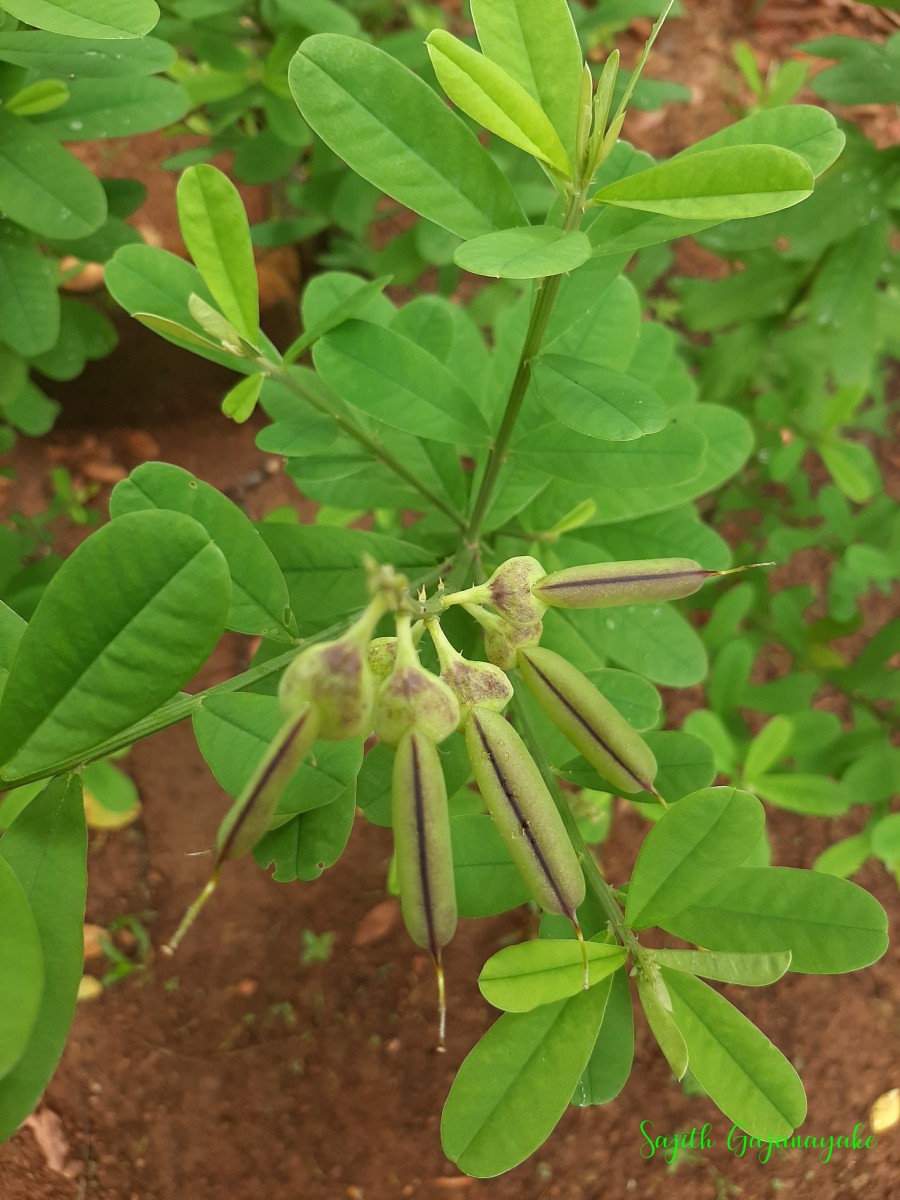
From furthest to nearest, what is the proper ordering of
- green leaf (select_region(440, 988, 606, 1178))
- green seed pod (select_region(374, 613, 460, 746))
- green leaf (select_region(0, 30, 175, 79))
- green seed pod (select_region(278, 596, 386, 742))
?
green leaf (select_region(0, 30, 175, 79)) → green leaf (select_region(440, 988, 606, 1178)) → green seed pod (select_region(374, 613, 460, 746)) → green seed pod (select_region(278, 596, 386, 742))

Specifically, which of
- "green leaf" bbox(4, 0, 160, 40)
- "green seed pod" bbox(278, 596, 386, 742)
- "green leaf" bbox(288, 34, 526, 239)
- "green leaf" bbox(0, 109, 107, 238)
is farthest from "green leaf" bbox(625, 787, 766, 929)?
"green leaf" bbox(0, 109, 107, 238)

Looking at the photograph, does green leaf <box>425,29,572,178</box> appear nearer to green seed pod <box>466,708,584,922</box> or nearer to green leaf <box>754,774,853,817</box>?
green seed pod <box>466,708,584,922</box>

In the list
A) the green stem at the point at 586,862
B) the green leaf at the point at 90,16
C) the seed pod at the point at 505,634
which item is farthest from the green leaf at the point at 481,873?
the green leaf at the point at 90,16

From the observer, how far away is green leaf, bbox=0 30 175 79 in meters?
1.37

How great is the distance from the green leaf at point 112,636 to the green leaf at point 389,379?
0.42 meters

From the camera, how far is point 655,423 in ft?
3.18

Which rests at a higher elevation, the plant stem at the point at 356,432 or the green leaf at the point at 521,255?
the green leaf at the point at 521,255

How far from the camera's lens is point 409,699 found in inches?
28.8

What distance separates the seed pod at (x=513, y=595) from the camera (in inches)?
34.5

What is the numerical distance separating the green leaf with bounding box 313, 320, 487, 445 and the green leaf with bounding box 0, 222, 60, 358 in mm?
877

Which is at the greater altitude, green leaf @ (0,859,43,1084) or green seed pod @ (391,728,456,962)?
green seed pod @ (391,728,456,962)

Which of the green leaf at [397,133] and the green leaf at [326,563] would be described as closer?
the green leaf at [397,133]

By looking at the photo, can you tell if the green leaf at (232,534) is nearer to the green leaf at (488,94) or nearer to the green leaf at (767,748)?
the green leaf at (488,94)

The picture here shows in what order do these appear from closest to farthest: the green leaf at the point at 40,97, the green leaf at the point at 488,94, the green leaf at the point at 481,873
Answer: the green leaf at the point at 488,94 < the green leaf at the point at 481,873 < the green leaf at the point at 40,97
